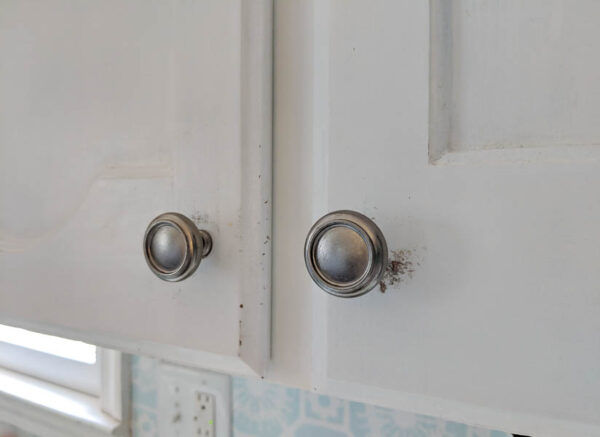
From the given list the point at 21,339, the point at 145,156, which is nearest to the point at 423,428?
the point at 145,156

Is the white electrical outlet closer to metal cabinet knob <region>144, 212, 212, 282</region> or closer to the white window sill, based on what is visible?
the white window sill

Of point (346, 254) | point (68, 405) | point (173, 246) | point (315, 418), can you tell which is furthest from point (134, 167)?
point (68, 405)

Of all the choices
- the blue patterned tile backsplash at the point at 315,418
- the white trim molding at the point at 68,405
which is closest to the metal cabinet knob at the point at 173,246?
the blue patterned tile backsplash at the point at 315,418

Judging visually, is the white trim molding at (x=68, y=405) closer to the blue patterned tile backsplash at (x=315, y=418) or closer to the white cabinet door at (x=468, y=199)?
the blue patterned tile backsplash at (x=315, y=418)

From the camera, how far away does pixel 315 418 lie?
1.57 feet

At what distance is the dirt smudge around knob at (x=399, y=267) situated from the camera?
216mm

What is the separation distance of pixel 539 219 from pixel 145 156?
10.5 inches

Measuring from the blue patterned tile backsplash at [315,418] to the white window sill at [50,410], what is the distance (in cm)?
26

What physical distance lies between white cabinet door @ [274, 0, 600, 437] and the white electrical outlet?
1.14 ft

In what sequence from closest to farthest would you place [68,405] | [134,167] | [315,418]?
[134,167]
[315,418]
[68,405]

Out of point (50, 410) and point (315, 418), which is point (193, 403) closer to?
point (315, 418)

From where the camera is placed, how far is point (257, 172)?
265 mm

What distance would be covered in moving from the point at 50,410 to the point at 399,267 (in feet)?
2.51

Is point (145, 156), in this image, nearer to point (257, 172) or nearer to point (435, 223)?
point (257, 172)
